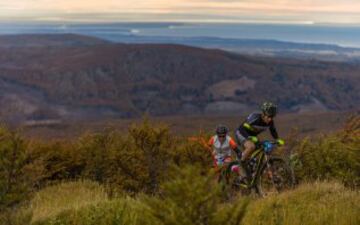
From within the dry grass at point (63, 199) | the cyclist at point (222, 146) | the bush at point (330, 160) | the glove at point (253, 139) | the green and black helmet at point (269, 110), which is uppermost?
the green and black helmet at point (269, 110)

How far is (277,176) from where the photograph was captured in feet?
33.9

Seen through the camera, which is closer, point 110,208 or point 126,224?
point 126,224

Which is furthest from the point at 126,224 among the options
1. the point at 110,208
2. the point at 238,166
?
the point at 238,166

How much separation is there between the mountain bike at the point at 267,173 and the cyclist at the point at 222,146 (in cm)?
44

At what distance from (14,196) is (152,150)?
13.4 meters

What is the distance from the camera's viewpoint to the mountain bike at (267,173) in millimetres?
10297

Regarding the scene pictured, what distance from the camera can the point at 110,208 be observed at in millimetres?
7812

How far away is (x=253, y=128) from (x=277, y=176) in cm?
102

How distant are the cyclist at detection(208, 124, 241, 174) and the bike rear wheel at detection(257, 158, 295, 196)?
0.83 metres

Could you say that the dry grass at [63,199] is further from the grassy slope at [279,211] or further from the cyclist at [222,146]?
the cyclist at [222,146]

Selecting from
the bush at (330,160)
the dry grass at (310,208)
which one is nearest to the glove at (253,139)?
the dry grass at (310,208)

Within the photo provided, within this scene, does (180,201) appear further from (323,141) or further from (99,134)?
(99,134)

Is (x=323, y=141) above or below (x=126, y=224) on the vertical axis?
below

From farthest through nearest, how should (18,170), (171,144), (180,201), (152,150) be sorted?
(171,144) < (152,150) < (18,170) < (180,201)
